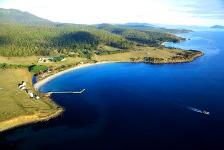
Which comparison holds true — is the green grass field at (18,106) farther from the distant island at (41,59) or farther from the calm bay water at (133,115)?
the calm bay water at (133,115)

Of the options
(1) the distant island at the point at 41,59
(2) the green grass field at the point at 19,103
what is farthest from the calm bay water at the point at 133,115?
(1) the distant island at the point at 41,59

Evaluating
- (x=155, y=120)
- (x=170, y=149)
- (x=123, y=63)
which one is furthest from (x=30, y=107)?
(x=123, y=63)

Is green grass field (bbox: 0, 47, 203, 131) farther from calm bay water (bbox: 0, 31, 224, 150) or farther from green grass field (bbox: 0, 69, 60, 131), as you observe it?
calm bay water (bbox: 0, 31, 224, 150)

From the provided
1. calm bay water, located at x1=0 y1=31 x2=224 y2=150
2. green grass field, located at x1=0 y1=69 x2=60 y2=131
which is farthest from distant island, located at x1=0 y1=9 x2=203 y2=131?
calm bay water, located at x1=0 y1=31 x2=224 y2=150

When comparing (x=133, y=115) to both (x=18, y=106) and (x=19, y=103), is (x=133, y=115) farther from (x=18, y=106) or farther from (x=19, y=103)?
(x=19, y=103)

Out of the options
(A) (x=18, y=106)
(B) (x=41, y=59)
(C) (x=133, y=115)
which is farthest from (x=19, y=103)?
(B) (x=41, y=59)

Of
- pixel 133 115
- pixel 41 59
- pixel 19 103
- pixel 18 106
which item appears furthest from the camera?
pixel 41 59

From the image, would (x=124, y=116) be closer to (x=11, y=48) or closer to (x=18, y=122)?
(x=18, y=122)

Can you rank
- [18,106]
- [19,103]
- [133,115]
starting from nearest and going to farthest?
[133,115], [18,106], [19,103]
